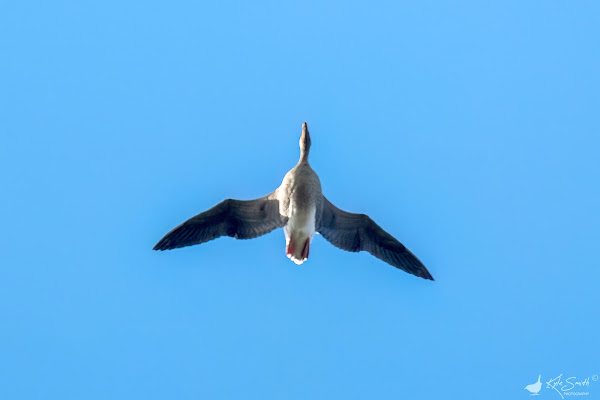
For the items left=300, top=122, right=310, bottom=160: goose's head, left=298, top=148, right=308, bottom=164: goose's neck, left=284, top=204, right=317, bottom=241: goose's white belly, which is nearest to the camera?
left=284, top=204, right=317, bottom=241: goose's white belly

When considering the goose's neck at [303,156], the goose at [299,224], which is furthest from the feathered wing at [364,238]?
the goose's neck at [303,156]

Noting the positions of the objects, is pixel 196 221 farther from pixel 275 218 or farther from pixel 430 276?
pixel 430 276

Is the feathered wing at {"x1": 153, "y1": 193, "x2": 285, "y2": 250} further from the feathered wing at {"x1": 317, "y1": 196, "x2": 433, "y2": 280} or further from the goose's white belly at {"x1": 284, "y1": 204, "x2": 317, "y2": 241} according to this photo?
the feathered wing at {"x1": 317, "y1": 196, "x2": 433, "y2": 280}

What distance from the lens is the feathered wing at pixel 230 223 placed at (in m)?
19.2

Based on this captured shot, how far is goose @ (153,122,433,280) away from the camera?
18.5m

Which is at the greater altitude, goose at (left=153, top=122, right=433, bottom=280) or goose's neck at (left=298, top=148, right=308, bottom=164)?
goose's neck at (left=298, top=148, right=308, bottom=164)

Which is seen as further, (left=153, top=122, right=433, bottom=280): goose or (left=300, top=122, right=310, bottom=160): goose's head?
(left=300, top=122, right=310, bottom=160): goose's head

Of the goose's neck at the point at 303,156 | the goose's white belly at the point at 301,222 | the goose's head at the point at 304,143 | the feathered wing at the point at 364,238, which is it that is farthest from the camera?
the feathered wing at the point at 364,238

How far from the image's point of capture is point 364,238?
20109 mm

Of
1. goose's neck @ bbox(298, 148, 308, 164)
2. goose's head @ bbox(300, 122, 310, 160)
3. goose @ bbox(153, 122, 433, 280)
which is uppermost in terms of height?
goose's head @ bbox(300, 122, 310, 160)

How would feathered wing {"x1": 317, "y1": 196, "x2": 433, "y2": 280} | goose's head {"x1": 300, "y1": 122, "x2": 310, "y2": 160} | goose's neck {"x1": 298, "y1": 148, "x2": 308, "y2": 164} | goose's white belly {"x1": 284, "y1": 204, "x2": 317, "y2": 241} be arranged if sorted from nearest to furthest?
1. goose's white belly {"x1": 284, "y1": 204, "x2": 317, "y2": 241}
2. goose's neck {"x1": 298, "y1": 148, "x2": 308, "y2": 164}
3. goose's head {"x1": 300, "y1": 122, "x2": 310, "y2": 160}
4. feathered wing {"x1": 317, "y1": 196, "x2": 433, "y2": 280}

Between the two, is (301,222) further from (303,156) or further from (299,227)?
(303,156)

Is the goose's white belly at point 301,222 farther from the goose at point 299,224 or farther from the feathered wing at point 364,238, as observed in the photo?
the feathered wing at point 364,238

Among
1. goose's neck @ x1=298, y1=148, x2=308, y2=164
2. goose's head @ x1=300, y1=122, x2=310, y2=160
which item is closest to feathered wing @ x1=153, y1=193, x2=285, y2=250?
goose's neck @ x1=298, y1=148, x2=308, y2=164
